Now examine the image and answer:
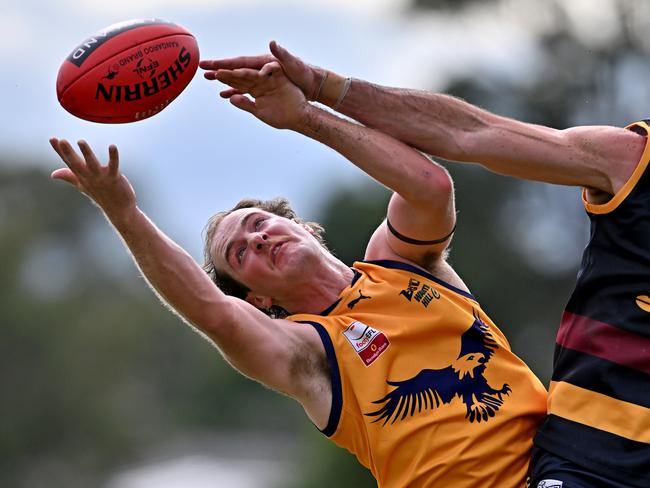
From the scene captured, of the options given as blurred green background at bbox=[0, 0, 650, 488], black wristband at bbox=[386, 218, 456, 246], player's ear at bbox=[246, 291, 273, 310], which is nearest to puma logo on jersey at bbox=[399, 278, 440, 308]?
A: black wristband at bbox=[386, 218, 456, 246]

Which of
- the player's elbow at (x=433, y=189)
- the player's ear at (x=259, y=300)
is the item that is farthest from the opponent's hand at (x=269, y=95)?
the player's ear at (x=259, y=300)

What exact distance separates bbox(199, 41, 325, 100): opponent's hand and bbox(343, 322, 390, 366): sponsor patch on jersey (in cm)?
117

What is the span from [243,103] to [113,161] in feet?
2.44

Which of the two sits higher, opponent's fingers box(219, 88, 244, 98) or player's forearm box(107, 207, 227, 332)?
opponent's fingers box(219, 88, 244, 98)

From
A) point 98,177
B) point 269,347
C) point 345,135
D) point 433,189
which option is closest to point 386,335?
point 269,347

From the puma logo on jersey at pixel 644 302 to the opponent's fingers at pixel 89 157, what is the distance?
2.51 m

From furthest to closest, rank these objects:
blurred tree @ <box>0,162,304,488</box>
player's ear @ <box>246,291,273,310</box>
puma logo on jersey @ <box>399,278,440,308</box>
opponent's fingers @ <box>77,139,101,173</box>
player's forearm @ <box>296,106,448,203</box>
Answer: blurred tree @ <box>0,162,304,488</box> < player's ear @ <box>246,291,273,310</box> < puma logo on jersey @ <box>399,278,440,308</box> < player's forearm @ <box>296,106,448,203</box> < opponent's fingers @ <box>77,139,101,173</box>

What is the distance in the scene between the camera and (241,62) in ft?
23.1

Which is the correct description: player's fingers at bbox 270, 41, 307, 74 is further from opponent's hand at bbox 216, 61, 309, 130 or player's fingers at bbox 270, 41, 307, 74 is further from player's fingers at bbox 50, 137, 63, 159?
player's fingers at bbox 50, 137, 63, 159

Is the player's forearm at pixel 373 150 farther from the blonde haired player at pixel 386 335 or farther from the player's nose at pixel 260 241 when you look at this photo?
the player's nose at pixel 260 241

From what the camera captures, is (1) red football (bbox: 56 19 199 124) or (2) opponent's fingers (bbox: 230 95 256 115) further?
(1) red football (bbox: 56 19 199 124)

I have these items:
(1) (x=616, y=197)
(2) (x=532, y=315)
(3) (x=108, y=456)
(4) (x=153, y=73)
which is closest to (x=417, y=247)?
(1) (x=616, y=197)

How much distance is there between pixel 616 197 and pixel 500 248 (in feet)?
94.9

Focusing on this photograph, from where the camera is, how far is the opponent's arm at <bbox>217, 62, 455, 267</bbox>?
7008 millimetres
